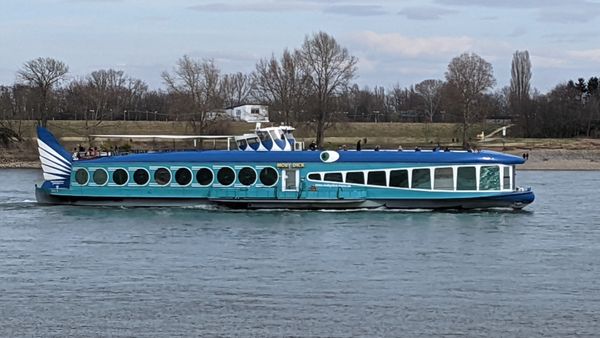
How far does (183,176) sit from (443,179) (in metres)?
9.35

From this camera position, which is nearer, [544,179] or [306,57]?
[544,179]

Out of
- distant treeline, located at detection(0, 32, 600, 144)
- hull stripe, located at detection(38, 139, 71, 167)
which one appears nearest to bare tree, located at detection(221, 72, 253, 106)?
distant treeline, located at detection(0, 32, 600, 144)

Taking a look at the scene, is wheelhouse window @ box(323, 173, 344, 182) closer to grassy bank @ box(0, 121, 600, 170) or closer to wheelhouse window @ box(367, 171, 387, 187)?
wheelhouse window @ box(367, 171, 387, 187)

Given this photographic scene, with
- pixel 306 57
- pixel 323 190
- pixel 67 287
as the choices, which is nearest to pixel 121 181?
pixel 323 190

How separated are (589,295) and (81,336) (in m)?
10.8

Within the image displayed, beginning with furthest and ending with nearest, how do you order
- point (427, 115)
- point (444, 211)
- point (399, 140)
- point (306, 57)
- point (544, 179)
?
1. point (427, 115)
2. point (399, 140)
3. point (306, 57)
4. point (544, 179)
5. point (444, 211)

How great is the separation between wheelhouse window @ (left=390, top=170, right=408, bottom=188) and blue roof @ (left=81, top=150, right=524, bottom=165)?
0.42m

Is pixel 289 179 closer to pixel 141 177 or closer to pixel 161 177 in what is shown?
pixel 161 177

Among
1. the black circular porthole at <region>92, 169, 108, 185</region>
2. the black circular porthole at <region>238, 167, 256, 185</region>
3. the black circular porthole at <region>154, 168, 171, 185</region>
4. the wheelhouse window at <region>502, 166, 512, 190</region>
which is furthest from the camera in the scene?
the black circular porthole at <region>92, 169, 108, 185</region>

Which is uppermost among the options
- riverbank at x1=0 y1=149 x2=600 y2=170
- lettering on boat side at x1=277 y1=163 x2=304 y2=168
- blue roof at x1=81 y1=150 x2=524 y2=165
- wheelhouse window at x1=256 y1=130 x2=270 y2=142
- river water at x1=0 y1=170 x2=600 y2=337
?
wheelhouse window at x1=256 y1=130 x2=270 y2=142

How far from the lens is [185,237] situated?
33.0 metres

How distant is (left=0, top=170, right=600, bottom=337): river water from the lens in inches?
813

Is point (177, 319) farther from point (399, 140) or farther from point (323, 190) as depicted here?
point (399, 140)

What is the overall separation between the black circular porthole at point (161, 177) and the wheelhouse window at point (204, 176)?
1.14m
